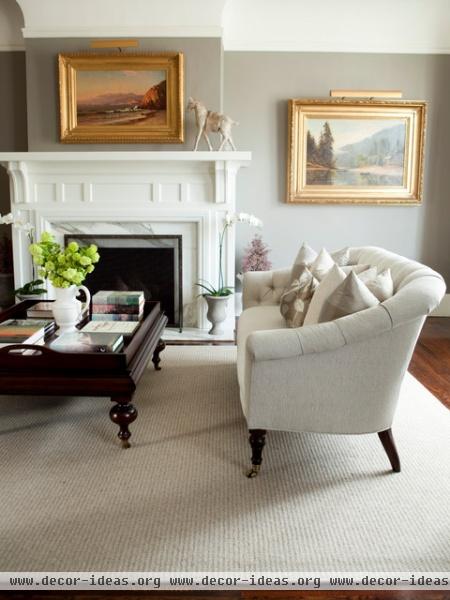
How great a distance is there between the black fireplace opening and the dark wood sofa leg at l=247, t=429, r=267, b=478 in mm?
2627

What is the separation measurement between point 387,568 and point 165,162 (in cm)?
366

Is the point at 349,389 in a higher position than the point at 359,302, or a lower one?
lower

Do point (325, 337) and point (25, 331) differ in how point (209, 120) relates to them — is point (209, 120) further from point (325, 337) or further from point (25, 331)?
point (325, 337)

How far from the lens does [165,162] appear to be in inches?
185

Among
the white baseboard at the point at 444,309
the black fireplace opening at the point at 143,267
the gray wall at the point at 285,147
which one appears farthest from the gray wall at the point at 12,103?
the white baseboard at the point at 444,309

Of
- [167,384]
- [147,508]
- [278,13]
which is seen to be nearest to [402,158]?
[278,13]

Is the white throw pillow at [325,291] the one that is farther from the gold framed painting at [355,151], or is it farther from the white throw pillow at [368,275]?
the gold framed painting at [355,151]

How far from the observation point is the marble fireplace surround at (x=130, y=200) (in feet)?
→ 15.6

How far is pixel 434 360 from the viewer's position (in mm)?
4094

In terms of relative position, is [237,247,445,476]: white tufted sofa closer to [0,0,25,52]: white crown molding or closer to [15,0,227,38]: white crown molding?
[15,0,227,38]: white crown molding

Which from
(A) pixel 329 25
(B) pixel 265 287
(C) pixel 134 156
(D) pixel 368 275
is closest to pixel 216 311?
(B) pixel 265 287

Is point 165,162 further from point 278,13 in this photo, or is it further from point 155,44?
point 278,13

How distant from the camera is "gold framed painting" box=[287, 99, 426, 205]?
513cm

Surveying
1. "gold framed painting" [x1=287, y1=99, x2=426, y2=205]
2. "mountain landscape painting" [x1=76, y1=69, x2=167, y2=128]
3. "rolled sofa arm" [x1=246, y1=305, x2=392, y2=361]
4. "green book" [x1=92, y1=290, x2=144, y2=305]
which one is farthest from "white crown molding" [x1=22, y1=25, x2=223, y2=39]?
"rolled sofa arm" [x1=246, y1=305, x2=392, y2=361]
